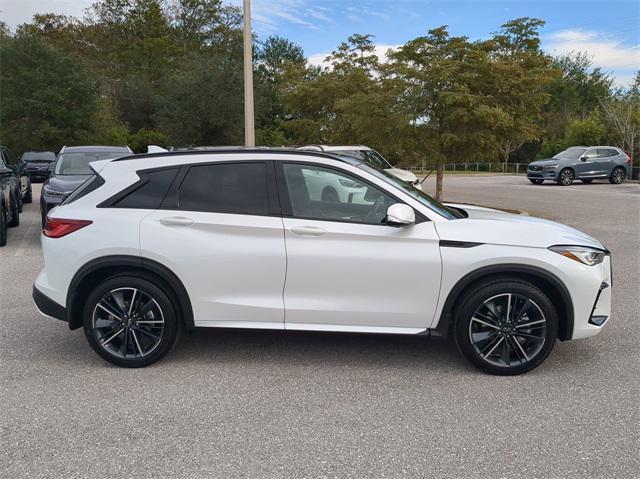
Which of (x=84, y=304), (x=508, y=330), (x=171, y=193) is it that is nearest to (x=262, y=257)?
(x=171, y=193)

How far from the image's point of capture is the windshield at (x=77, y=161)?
10352mm

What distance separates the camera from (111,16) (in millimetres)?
59531

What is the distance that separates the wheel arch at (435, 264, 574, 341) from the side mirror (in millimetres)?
603

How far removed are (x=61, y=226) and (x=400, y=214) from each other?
2.67 m

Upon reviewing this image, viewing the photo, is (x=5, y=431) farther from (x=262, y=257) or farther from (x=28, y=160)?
(x=28, y=160)

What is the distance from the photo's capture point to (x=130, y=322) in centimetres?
433

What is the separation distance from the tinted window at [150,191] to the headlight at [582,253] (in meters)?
3.05

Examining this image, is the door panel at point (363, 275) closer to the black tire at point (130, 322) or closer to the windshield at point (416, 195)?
the windshield at point (416, 195)

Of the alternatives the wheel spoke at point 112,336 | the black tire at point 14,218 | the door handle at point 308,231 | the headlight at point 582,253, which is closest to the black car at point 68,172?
the black tire at point 14,218

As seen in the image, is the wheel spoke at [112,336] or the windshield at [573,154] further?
the windshield at [573,154]

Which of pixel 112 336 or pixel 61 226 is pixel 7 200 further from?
pixel 112 336

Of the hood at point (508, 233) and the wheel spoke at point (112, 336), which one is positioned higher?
the hood at point (508, 233)

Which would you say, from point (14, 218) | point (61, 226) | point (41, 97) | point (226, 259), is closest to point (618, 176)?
point (14, 218)

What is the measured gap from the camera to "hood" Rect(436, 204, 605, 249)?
13.5ft
